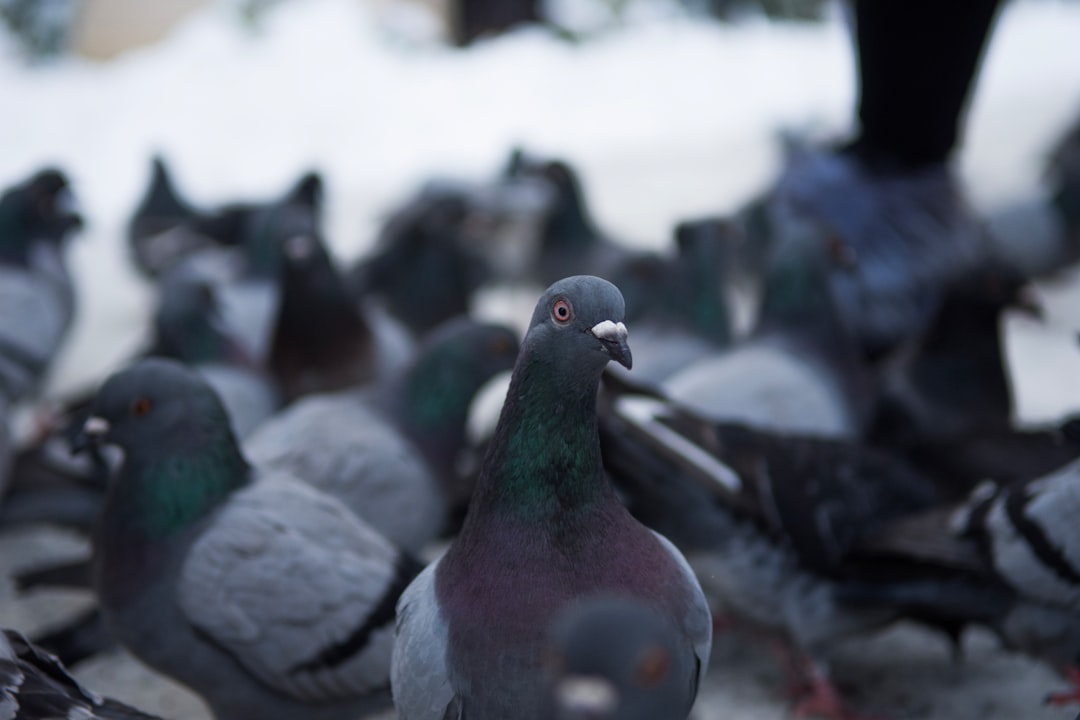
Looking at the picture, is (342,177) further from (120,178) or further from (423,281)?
(423,281)

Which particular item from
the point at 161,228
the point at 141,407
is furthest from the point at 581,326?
the point at 161,228

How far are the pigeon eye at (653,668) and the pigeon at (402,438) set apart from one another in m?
2.23

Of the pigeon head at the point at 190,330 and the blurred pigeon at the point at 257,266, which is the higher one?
the pigeon head at the point at 190,330

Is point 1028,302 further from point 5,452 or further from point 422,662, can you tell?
point 5,452

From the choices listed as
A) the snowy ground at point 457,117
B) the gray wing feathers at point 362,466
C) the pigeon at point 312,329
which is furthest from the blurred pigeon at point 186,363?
the snowy ground at point 457,117

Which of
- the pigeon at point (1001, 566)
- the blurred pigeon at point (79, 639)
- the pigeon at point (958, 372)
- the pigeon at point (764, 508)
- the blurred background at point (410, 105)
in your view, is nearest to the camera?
the pigeon at point (1001, 566)

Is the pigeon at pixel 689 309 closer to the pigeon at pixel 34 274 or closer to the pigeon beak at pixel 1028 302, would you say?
the pigeon beak at pixel 1028 302

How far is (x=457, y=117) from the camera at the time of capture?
38.6 feet

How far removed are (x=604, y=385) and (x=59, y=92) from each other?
9.98 m

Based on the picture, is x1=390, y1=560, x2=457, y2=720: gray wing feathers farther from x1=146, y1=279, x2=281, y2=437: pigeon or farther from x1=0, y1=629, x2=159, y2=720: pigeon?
x1=146, y1=279, x2=281, y2=437: pigeon

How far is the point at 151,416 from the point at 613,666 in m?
1.90

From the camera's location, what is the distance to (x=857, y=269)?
4762mm

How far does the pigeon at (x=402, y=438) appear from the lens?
3.49 m

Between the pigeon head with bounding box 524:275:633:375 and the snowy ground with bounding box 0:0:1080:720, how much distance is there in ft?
12.0
